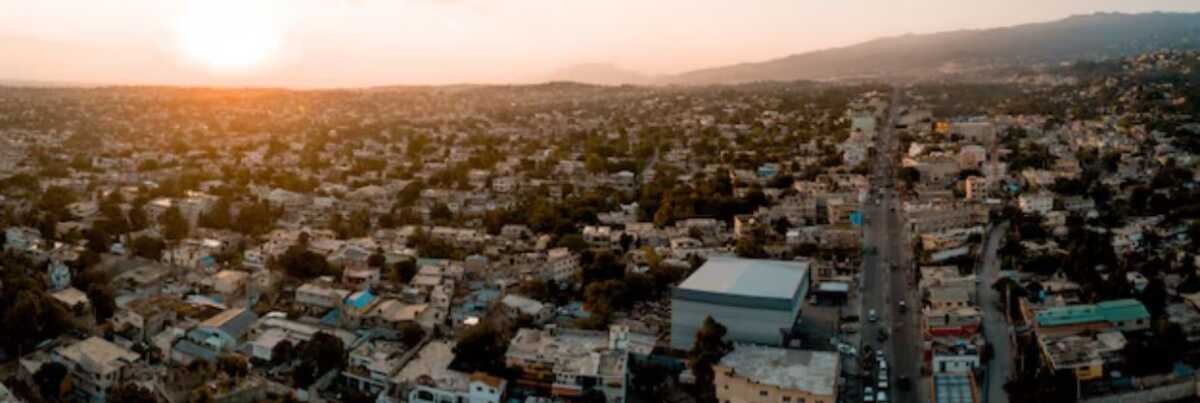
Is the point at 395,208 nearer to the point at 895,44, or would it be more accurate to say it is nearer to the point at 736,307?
the point at 736,307

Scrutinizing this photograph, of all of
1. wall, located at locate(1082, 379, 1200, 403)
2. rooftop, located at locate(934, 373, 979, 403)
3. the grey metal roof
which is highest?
the grey metal roof

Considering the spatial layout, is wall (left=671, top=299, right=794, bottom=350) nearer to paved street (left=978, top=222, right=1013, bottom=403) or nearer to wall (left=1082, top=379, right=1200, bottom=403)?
paved street (left=978, top=222, right=1013, bottom=403)

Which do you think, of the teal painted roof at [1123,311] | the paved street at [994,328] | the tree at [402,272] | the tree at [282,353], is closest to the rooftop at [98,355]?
the tree at [282,353]

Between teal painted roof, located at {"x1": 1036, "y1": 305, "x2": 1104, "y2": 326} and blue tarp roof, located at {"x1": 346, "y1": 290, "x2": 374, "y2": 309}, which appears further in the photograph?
blue tarp roof, located at {"x1": 346, "y1": 290, "x2": 374, "y2": 309}

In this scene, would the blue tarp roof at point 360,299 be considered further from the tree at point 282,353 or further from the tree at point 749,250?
the tree at point 749,250

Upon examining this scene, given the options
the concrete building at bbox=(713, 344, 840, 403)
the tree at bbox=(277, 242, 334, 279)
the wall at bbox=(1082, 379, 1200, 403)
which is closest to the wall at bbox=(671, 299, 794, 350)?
the concrete building at bbox=(713, 344, 840, 403)

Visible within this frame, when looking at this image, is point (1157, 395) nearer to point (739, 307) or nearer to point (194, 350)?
point (739, 307)

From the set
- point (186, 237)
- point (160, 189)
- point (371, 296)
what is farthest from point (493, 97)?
point (371, 296)
